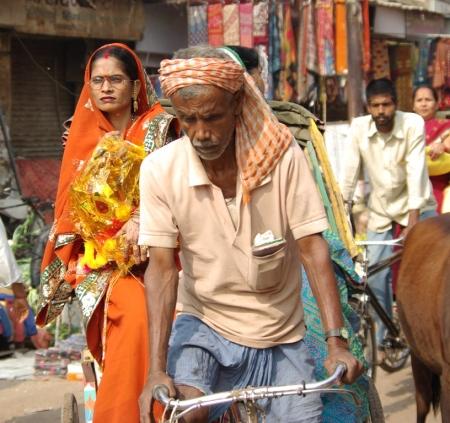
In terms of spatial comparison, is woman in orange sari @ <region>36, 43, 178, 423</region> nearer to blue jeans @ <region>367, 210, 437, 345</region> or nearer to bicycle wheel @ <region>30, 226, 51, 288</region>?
blue jeans @ <region>367, 210, 437, 345</region>

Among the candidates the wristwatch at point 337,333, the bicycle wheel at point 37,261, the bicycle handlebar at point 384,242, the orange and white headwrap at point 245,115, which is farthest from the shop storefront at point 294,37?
the wristwatch at point 337,333

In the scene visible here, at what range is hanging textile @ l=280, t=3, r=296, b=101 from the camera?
11.8 metres

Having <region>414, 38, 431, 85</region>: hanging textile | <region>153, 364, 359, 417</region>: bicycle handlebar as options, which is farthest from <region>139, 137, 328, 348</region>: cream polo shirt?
Result: <region>414, 38, 431, 85</region>: hanging textile

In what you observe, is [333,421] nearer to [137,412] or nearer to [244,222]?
[137,412]

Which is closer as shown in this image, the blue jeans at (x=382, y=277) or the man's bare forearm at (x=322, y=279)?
the man's bare forearm at (x=322, y=279)

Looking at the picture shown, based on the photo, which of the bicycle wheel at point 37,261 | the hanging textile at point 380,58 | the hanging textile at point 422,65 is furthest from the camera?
the hanging textile at point 422,65

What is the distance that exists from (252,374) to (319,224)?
577mm

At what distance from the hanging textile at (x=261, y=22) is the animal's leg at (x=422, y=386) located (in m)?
6.01

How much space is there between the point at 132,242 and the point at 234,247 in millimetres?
1172

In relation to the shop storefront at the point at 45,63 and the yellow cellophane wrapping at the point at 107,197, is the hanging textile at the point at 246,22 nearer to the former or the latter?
the shop storefront at the point at 45,63

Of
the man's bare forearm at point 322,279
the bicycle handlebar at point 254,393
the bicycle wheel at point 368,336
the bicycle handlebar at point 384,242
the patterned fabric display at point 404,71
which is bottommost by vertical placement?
the bicycle wheel at point 368,336

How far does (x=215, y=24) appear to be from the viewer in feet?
38.6

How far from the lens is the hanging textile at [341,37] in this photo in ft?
39.0

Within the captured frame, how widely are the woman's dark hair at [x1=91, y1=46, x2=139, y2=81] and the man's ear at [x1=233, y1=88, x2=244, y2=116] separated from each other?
161 cm
